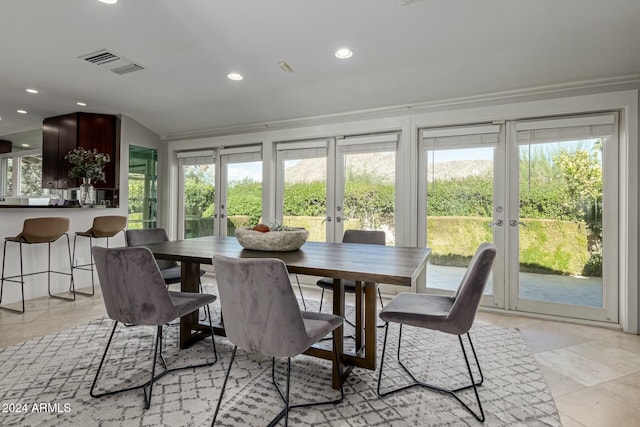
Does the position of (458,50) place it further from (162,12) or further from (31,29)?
(31,29)

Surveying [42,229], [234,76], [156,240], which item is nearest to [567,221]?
[234,76]

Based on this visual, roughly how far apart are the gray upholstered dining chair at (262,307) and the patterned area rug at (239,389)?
0.43 m

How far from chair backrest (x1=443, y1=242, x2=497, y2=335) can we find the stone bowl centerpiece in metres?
1.11

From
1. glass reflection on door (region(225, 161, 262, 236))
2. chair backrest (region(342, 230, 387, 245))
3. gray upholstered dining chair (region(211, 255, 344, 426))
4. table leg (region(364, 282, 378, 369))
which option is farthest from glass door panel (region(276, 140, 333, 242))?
gray upholstered dining chair (region(211, 255, 344, 426))

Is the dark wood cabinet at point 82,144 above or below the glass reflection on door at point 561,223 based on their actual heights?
above

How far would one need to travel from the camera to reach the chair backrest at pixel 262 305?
145 centimetres

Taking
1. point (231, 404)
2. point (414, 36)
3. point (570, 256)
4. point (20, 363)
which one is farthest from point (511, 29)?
point (20, 363)

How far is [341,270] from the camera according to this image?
1.71 m

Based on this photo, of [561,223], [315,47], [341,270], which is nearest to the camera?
[341,270]

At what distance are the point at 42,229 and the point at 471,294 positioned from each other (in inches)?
157

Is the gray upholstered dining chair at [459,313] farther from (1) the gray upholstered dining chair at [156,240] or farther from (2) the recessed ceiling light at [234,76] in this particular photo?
(2) the recessed ceiling light at [234,76]

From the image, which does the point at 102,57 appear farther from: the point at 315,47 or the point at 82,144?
the point at 82,144

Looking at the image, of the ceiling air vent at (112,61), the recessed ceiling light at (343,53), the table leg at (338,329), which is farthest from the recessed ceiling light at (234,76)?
the table leg at (338,329)

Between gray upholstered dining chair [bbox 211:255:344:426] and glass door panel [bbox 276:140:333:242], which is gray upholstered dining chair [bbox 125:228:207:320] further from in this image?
glass door panel [bbox 276:140:333:242]
